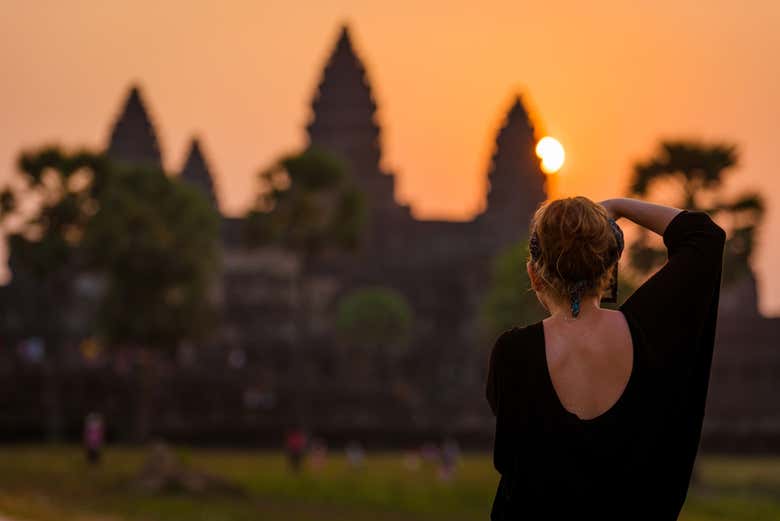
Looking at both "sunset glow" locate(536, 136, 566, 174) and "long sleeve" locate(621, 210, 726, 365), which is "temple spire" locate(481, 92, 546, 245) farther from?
"long sleeve" locate(621, 210, 726, 365)

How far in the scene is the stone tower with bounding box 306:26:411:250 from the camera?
437ft

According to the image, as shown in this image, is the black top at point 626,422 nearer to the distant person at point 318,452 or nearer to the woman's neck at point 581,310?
the woman's neck at point 581,310

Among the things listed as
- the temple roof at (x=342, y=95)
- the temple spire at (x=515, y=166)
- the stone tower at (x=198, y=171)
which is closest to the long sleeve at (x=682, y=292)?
the temple spire at (x=515, y=166)

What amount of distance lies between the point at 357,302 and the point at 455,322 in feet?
Answer: 37.5

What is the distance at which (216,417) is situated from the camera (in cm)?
7038

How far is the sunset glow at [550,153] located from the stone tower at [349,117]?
124 metres

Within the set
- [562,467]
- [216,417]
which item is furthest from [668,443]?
[216,417]

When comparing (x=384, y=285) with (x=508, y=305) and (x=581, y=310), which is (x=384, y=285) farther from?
(x=581, y=310)

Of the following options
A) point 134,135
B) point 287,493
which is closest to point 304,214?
point 287,493

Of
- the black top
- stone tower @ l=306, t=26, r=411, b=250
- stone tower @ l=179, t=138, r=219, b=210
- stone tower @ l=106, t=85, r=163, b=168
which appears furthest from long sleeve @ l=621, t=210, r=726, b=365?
stone tower @ l=179, t=138, r=219, b=210

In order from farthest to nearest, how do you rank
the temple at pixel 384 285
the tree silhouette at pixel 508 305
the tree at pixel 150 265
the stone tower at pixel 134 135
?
the stone tower at pixel 134 135 < the tree silhouette at pixel 508 305 < the temple at pixel 384 285 < the tree at pixel 150 265

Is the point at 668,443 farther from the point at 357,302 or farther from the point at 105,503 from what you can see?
the point at 357,302

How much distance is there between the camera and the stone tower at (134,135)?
423 ft

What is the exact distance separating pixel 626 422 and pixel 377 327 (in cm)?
8665
